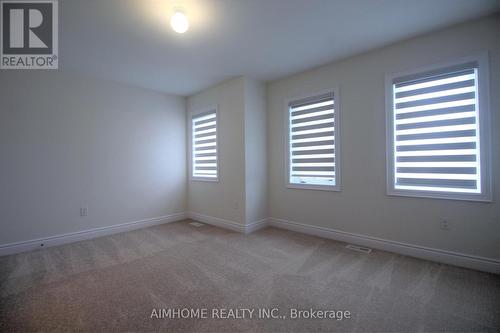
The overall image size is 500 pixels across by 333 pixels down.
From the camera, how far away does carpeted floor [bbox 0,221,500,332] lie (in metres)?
1.63

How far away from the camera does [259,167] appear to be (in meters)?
3.99

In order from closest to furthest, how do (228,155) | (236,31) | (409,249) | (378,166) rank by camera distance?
1. (236,31)
2. (409,249)
3. (378,166)
4. (228,155)

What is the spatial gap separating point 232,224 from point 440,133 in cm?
314

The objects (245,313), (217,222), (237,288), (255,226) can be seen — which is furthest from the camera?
(217,222)

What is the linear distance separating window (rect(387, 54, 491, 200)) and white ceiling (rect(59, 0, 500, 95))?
57 cm

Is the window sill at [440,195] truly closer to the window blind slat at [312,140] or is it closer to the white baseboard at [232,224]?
the window blind slat at [312,140]

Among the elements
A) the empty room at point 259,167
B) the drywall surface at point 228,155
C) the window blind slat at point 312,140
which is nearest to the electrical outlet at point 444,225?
the empty room at point 259,167

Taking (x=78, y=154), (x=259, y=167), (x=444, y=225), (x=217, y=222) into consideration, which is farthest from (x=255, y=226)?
(x=78, y=154)

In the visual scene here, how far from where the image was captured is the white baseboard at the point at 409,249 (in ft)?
7.54

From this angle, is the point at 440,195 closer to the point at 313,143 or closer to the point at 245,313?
the point at 313,143

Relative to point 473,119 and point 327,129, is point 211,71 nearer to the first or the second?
point 327,129

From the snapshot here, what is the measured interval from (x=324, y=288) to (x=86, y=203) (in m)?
3.63

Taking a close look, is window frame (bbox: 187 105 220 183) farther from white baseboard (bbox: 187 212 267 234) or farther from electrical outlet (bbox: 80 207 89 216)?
electrical outlet (bbox: 80 207 89 216)

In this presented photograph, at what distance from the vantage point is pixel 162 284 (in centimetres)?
215
